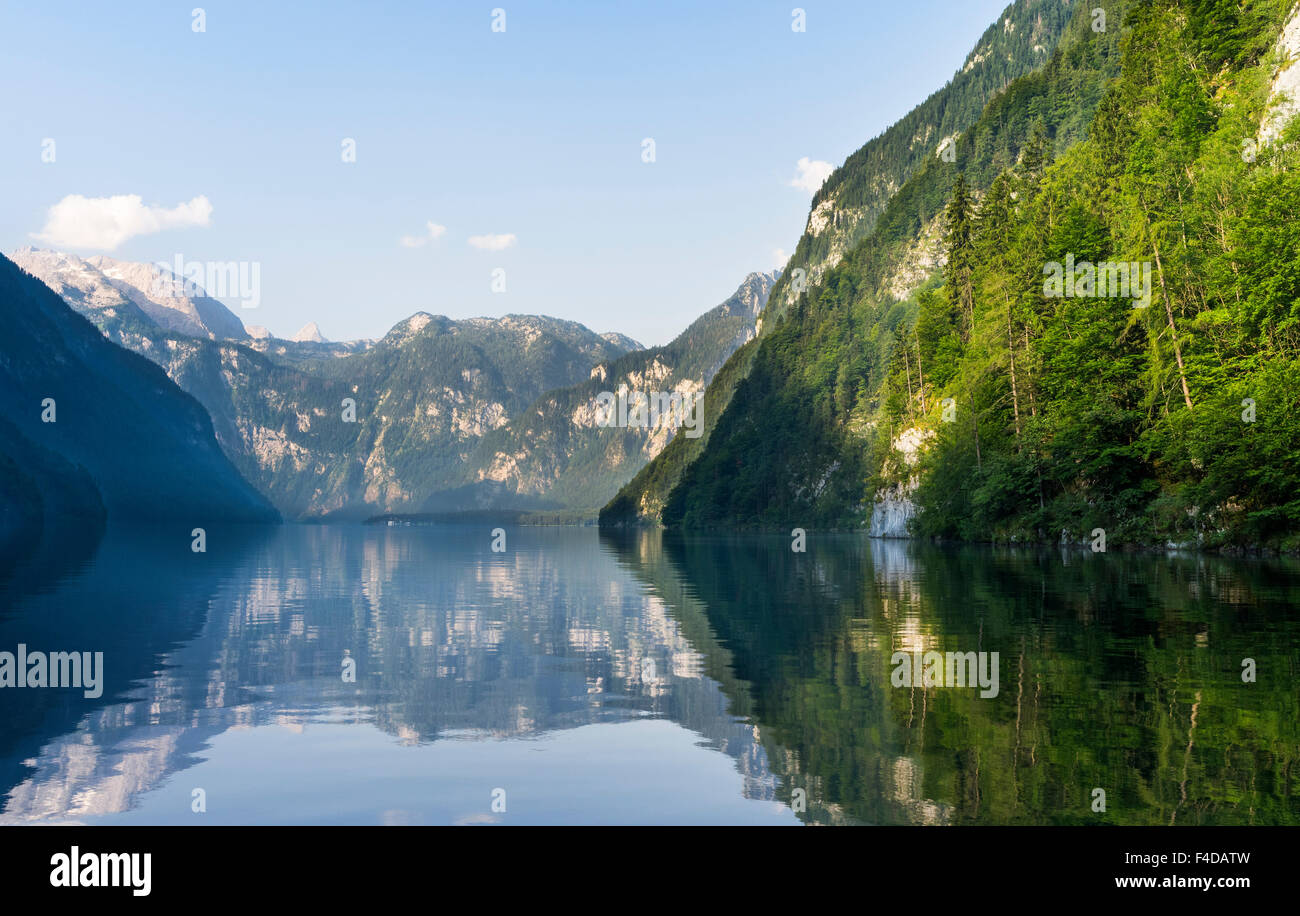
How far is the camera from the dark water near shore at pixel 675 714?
1249 cm

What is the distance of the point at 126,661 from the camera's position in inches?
1013

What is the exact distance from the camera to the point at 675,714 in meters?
18.9

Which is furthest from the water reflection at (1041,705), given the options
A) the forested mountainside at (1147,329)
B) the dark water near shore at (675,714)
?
the forested mountainside at (1147,329)

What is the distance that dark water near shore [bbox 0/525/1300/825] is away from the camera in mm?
12492
